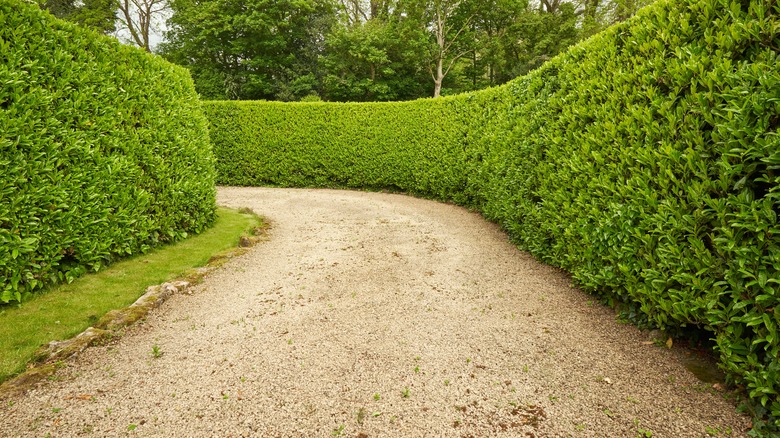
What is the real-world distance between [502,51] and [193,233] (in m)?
26.4

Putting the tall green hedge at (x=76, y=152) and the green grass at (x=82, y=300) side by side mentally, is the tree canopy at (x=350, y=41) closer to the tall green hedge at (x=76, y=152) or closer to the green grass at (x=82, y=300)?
the tall green hedge at (x=76, y=152)

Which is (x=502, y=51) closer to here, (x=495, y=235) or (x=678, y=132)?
(x=495, y=235)

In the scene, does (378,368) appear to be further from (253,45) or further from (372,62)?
(253,45)

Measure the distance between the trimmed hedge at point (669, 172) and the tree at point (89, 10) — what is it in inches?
1119

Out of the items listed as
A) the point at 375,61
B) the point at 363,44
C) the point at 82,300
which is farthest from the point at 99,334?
A: the point at 375,61

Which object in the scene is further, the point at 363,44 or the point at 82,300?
the point at 363,44

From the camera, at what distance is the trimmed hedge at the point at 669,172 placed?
2.30m

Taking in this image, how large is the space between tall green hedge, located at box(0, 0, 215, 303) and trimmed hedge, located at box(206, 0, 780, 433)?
5802 millimetres

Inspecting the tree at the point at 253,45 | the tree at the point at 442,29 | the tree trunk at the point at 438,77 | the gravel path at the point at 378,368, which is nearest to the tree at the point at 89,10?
the tree at the point at 253,45

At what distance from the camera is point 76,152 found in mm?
4375

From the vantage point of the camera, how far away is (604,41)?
433 cm

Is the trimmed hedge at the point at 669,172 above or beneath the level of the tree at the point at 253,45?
beneath

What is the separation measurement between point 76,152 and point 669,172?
6018 mm

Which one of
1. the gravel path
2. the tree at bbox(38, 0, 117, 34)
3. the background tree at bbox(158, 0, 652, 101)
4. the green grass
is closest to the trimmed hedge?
the gravel path
